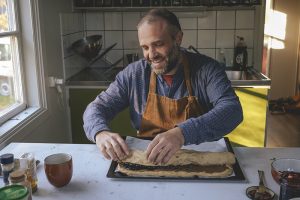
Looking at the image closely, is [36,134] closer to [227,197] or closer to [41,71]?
[41,71]

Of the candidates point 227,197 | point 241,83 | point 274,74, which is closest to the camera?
point 227,197

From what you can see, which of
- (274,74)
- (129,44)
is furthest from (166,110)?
(274,74)

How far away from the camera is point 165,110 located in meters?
1.55

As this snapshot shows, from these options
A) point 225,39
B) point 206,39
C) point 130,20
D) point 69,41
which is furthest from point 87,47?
point 225,39

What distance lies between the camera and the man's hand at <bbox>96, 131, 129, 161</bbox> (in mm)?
1157

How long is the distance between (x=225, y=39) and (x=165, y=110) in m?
1.56

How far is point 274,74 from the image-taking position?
466 centimetres

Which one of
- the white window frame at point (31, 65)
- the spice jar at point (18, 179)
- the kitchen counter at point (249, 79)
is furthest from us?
the kitchen counter at point (249, 79)

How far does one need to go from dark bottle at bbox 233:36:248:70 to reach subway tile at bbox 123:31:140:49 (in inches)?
30.9

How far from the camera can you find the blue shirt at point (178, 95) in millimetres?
1296

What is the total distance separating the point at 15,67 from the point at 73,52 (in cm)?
74

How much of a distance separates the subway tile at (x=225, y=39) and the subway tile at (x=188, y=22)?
202mm

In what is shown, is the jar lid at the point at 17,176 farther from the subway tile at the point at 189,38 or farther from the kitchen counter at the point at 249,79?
the subway tile at the point at 189,38

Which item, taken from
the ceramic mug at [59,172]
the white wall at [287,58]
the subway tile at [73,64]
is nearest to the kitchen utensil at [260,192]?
the ceramic mug at [59,172]
